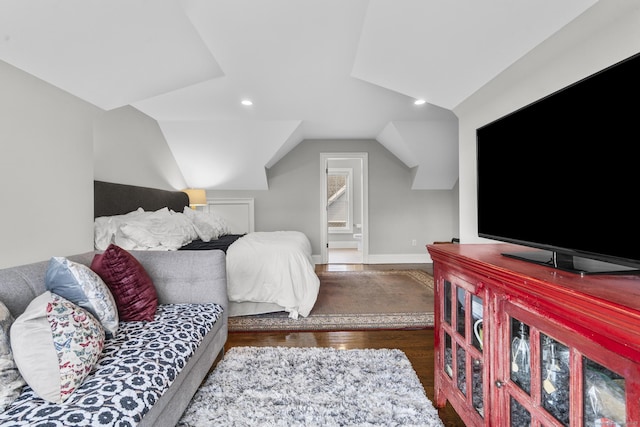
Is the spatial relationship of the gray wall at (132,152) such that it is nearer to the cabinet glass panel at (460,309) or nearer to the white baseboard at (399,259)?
the cabinet glass panel at (460,309)

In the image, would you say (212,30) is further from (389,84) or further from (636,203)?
(636,203)

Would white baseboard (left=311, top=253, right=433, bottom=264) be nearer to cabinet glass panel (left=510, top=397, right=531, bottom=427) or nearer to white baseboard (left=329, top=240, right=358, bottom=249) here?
white baseboard (left=329, top=240, right=358, bottom=249)

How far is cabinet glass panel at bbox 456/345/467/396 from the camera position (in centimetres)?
120

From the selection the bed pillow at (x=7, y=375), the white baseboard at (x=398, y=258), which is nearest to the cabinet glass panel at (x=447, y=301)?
the bed pillow at (x=7, y=375)

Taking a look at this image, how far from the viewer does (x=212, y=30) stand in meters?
2.12

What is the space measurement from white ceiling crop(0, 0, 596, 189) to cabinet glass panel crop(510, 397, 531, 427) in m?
1.66

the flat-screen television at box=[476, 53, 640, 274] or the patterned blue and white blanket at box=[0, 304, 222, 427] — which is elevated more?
the flat-screen television at box=[476, 53, 640, 274]

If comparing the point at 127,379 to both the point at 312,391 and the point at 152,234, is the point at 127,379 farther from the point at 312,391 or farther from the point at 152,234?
→ the point at 152,234

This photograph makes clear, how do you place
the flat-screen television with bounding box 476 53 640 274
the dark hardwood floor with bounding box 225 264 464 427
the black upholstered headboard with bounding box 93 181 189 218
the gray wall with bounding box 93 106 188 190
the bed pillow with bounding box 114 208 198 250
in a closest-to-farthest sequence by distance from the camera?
the flat-screen television with bounding box 476 53 640 274
the dark hardwood floor with bounding box 225 264 464 427
the bed pillow with bounding box 114 208 198 250
the black upholstered headboard with bounding box 93 181 189 218
the gray wall with bounding box 93 106 188 190

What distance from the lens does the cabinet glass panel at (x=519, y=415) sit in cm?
88

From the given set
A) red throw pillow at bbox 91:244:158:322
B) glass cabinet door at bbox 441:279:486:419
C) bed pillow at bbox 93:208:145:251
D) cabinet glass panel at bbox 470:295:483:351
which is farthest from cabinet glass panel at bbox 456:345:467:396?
bed pillow at bbox 93:208:145:251

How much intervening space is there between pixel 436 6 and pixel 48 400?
94.9 inches

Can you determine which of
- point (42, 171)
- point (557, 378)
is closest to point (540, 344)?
point (557, 378)

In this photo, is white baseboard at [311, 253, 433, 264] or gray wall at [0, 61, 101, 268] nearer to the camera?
gray wall at [0, 61, 101, 268]
